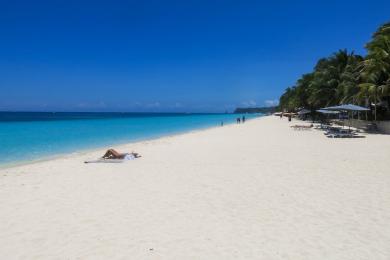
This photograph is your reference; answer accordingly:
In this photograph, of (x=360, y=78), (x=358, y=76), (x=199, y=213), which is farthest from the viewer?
(x=360, y=78)

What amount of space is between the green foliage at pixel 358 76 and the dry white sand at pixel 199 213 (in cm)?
1539

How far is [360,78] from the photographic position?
29.7 meters

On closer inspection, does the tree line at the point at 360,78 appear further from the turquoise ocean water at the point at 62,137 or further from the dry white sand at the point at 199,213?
the turquoise ocean water at the point at 62,137

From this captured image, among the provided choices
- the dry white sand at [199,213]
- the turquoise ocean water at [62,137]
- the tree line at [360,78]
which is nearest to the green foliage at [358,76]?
the tree line at [360,78]

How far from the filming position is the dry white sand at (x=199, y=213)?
4375mm

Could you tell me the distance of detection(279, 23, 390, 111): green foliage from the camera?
2331 cm

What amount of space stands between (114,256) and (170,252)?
0.67 m

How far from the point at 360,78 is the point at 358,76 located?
1597 mm

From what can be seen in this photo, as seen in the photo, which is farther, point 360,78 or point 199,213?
point 360,78

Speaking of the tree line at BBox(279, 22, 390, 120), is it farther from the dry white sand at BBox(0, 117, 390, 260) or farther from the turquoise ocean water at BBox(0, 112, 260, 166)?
the turquoise ocean water at BBox(0, 112, 260, 166)

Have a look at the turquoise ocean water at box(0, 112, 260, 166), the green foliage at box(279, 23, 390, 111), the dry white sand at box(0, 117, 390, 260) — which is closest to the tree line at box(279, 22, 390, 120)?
the green foliage at box(279, 23, 390, 111)

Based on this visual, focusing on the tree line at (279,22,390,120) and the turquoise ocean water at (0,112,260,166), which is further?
the tree line at (279,22,390,120)

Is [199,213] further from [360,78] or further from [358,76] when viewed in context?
[360,78]

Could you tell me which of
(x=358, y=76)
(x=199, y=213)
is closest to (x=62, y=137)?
(x=358, y=76)
